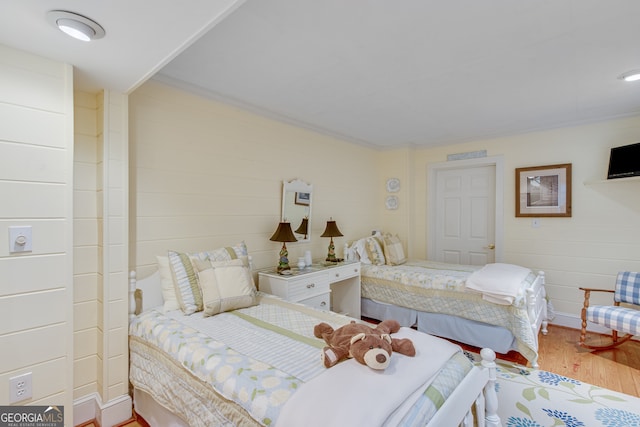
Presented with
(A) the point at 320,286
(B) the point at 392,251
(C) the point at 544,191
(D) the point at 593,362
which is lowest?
(D) the point at 593,362

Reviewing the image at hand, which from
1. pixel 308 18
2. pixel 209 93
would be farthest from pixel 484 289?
pixel 209 93

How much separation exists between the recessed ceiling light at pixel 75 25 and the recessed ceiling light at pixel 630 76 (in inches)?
132

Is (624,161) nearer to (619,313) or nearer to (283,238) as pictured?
(619,313)

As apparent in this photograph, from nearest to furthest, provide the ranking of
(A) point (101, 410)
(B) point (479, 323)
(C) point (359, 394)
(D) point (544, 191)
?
(C) point (359, 394), (A) point (101, 410), (B) point (479, 323), (D) point (544, 191)

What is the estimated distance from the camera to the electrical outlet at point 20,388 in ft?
4.73

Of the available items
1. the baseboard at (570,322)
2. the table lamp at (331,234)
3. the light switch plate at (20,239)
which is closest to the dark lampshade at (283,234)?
the table lamp at (331,234)

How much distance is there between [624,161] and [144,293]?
15.0ft

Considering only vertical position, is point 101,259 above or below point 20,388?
above

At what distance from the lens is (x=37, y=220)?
150 cm

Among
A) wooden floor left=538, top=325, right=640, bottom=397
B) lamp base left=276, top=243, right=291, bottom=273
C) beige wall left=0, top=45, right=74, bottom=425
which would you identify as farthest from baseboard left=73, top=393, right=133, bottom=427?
wooden floor left=538, top=325, right=640, bottom=397

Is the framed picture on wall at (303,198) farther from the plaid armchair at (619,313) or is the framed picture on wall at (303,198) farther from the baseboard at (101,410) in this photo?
the plaid armchair at (619,313)

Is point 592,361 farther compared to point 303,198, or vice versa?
point 303,198

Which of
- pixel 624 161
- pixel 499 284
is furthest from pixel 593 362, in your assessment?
pixel 624 161

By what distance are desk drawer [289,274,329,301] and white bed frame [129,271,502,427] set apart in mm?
1029
